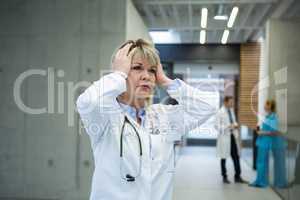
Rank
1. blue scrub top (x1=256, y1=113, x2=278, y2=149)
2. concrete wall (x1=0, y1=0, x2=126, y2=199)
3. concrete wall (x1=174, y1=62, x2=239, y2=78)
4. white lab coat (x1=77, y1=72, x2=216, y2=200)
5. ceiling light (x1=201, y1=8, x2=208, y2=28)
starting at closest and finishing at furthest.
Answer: white lab coat (x1=77, y1=72, x2=216, y2=200), concrete wall (x1=0, y1=0, x2=126, y2=199), blue scrub top (x1=256, y1=113, x2=278, y2=149), ceiling light (x1=201, y1=8, x2=208, y2=28), concrete wall (x1=174, y1=62, x2=239, y2=78)

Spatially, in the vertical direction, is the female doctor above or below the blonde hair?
below

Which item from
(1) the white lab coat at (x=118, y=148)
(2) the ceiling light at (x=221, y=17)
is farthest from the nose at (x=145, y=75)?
(2) the ceiling light at (x=221, y=17)

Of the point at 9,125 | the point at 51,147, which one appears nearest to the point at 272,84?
the point at 51,147

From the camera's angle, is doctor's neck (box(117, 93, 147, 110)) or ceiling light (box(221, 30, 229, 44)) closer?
doctor's neck (box(117, 93, 147, 110))

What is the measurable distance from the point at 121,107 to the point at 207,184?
5.47m

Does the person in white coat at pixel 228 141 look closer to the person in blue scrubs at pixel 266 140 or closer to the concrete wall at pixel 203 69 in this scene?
the person in blue scrubs at pixel 266 140

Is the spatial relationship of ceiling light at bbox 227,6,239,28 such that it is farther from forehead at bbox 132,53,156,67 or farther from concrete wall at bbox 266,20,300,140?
forehead at bbox 132,53,156,67

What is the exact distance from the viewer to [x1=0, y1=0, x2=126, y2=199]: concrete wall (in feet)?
17.4

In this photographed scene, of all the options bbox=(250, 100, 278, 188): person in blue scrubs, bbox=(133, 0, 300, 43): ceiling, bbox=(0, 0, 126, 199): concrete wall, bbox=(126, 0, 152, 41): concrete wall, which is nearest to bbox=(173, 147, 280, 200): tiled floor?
bbox=(250, 100, 278, 188): person in blue scrubs

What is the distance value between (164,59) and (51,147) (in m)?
6.80

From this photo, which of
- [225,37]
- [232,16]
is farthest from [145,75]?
[225,37]

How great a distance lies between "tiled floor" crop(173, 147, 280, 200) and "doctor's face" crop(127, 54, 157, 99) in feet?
14.2

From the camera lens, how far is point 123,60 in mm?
1291

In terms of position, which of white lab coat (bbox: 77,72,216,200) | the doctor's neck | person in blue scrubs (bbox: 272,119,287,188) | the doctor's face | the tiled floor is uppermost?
the doctor's face
